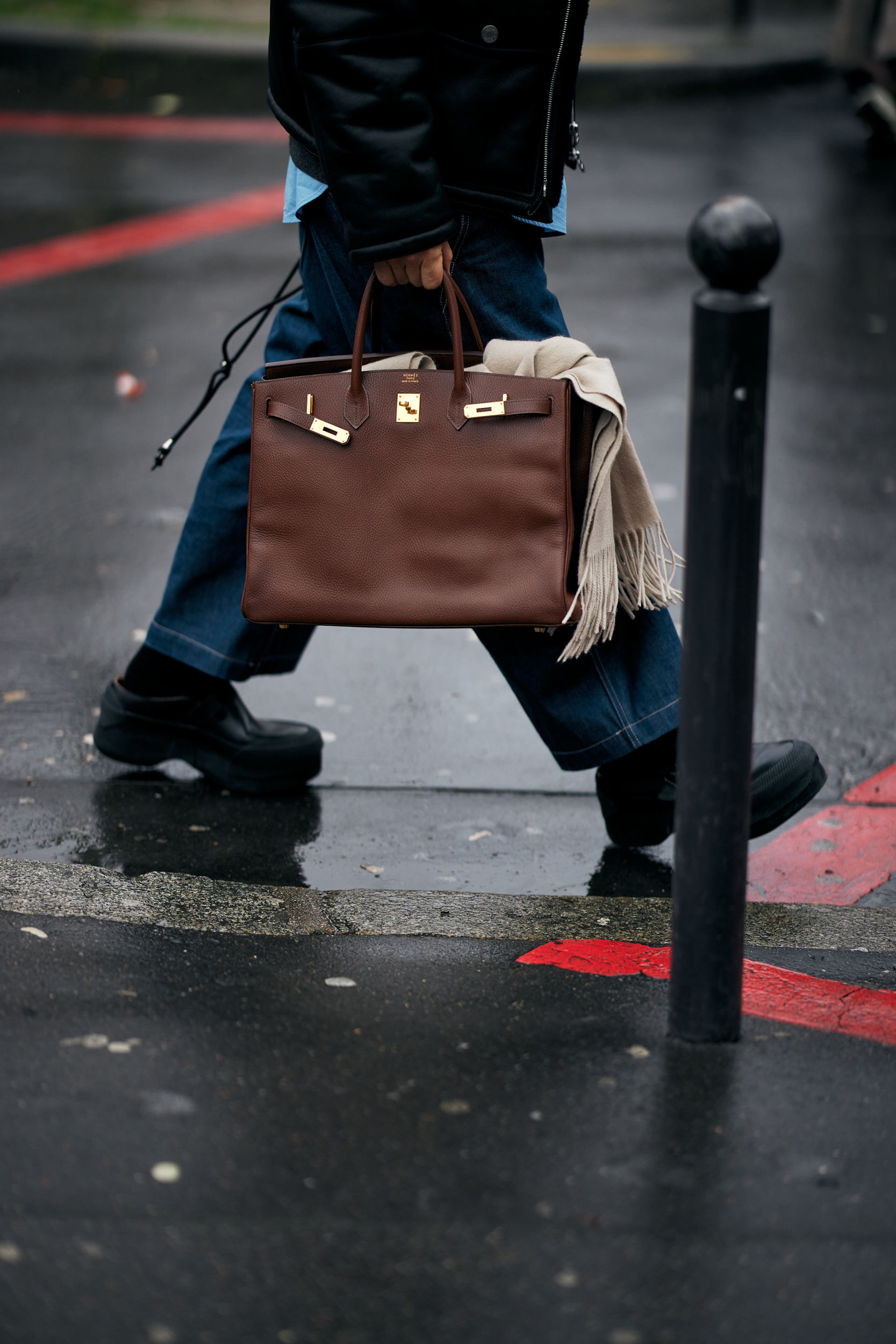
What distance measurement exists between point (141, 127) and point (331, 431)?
9.24 meters

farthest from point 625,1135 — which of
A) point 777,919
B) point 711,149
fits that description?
point 711,149

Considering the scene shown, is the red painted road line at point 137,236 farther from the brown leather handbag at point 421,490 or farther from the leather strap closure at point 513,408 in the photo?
the leather strap closure at point 513,408

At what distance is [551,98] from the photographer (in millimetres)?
2439

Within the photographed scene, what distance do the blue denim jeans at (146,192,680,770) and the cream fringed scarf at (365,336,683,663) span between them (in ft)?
0.39

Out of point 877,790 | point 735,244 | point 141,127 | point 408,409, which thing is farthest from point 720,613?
point 141,127

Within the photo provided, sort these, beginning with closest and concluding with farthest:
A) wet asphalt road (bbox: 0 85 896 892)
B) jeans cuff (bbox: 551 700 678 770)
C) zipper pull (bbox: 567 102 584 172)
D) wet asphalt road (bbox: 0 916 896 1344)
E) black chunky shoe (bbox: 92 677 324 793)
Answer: wet asphalt road (bbox: 0 916 896 1344), zipper pull (bbox: 567 102 584 172), jeans cuff (bbox: 551 700 678 770), black chunky shoe (bbox: 92 677 324 793), wet asphalt road (bbox: 0 85 896 892)

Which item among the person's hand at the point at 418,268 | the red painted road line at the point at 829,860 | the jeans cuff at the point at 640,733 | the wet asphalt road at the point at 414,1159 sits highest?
the person's hand at the point at 418,268

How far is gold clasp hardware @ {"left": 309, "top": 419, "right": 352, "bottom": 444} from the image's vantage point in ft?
8.02

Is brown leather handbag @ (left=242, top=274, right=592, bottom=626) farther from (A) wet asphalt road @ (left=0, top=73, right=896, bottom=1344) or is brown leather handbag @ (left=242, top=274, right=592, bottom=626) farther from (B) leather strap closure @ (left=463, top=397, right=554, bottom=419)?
(A) wet asphalt road @ (left=0, top=73, right=896, bottom=1344)

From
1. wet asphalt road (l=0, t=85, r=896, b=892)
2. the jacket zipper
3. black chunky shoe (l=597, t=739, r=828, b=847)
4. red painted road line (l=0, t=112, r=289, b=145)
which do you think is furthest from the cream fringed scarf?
red painted road line (l=0, t=112, r=289, b=145)

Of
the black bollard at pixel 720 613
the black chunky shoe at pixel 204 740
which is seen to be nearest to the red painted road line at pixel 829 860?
the black bollard at pixel 720 613

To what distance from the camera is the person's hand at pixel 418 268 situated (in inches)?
96.1

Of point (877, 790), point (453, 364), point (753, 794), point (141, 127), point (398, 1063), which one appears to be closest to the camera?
point (398, 1063)

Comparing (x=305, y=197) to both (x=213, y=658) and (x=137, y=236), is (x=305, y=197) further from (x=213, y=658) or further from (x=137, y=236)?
(x=137, y=236)
